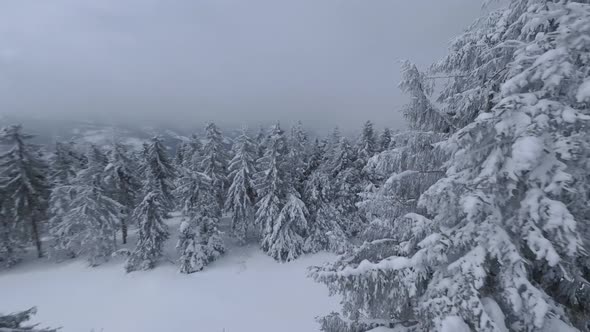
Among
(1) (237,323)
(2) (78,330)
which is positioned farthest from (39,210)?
(1) (237,323)

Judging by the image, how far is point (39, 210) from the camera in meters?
31.1

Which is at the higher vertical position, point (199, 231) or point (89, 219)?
point (89, 219)

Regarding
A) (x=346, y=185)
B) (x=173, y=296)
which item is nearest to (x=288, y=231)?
(x=346, y=185)

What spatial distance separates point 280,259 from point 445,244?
26924 millimetres

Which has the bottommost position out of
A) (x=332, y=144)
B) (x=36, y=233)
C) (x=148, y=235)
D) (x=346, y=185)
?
(x=36, y=233)

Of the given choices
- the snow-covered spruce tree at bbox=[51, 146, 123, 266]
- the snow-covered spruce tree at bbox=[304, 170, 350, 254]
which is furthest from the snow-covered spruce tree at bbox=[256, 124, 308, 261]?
the snow-covered spruce tree at bbox=[51, 146, 123, 266]

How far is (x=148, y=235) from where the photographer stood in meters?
29.1

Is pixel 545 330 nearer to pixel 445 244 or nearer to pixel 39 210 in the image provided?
pixel 445 244

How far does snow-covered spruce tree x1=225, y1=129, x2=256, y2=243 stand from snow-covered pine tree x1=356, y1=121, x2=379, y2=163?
11.4 m

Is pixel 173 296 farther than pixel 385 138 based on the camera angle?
No

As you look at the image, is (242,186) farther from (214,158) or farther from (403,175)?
(403,175)

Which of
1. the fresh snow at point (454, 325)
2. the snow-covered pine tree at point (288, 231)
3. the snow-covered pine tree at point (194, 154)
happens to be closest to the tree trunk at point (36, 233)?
the snow-covered pine tree at point (194, 154)

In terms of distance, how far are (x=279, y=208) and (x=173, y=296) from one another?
39.8 feet

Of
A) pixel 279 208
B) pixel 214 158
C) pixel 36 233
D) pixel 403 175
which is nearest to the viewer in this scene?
pixel 403 175
